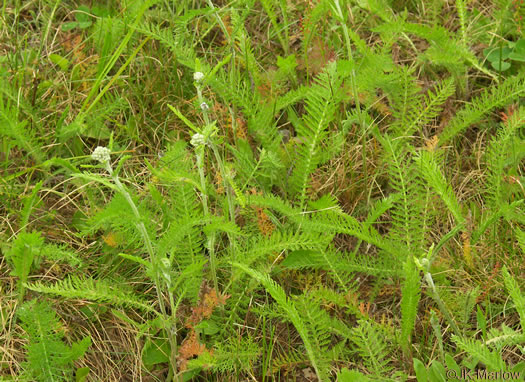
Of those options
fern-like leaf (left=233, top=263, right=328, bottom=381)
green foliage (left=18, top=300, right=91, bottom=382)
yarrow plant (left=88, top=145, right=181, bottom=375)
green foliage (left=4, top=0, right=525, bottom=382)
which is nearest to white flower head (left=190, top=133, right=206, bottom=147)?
green foliage (left=4, top=0, right=525, bottom=382)

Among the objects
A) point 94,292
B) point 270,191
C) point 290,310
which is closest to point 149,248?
point 94,292

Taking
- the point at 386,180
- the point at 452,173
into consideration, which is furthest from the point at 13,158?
the point at 452,173

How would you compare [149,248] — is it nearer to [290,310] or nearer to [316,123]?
[290,310]

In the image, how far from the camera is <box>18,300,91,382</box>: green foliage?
2006 millimetres

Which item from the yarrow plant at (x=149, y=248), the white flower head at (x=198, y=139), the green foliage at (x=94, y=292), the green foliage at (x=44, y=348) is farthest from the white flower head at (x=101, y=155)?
the green foliage at (x=44, y=348)

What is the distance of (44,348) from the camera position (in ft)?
6.56

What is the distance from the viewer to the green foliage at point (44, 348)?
2006mm

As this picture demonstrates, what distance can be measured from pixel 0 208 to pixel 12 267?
0.27 m

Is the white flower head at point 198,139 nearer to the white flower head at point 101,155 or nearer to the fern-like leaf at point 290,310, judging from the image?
the white flower head at point 101,155

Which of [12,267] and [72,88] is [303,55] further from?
[12,267]

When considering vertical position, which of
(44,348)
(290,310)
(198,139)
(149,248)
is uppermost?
(198,139)

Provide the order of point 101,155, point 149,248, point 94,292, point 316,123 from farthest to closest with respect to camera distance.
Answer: point 316,123 < point 94,292 < point 149,248 < point 101,155

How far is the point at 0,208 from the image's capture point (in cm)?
245

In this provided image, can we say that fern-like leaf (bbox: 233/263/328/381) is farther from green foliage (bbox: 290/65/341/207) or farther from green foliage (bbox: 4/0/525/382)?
green foliage (bbox: 290/65/341/207)
